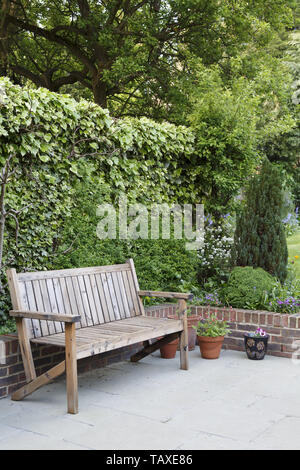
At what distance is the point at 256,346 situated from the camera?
5480 millimetres

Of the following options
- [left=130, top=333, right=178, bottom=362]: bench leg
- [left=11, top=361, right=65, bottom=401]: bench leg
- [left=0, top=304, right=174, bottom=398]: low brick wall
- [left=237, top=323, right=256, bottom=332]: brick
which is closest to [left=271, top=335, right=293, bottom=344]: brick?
[left=237, top=323, right=256, bottom=332]: brick

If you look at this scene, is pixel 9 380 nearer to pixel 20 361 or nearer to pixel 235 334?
pixel 20 361

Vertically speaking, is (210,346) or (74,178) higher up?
(74,178)

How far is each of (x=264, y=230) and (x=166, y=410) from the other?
3254mm

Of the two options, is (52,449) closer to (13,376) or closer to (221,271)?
(13,376)

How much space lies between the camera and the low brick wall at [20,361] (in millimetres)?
4195

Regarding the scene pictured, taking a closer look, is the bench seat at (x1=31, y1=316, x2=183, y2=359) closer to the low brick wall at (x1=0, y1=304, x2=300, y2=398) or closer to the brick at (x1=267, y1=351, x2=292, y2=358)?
the low brick wall at (x1=0, y1=304, x2=300, y2=398)

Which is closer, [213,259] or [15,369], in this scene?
[15,369]

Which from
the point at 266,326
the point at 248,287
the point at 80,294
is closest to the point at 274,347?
the point at 266,326

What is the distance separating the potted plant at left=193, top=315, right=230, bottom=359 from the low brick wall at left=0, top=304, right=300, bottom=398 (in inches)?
15.4

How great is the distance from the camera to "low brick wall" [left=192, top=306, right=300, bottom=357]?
5.57 meters

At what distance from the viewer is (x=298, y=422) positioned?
3.62 m
